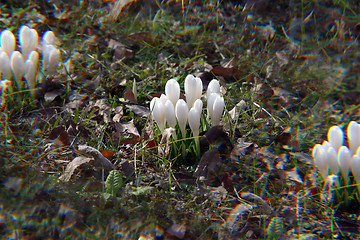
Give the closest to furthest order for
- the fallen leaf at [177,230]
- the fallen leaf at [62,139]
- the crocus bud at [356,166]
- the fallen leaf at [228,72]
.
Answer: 1. the fallen leaf at [177,230]
2. the crocus bud at [356,166]
3. the fallen leaf at [62,139]
4. the fallen leaf at [228,72]

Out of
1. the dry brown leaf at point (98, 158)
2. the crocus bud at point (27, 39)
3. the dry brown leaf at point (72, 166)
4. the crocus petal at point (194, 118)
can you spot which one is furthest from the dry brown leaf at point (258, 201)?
the crocus bud at point (27, 39)

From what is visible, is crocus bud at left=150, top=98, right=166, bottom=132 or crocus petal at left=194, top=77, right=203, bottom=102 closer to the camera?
crocus bud at left=150, top=98, right=166, bottom=132

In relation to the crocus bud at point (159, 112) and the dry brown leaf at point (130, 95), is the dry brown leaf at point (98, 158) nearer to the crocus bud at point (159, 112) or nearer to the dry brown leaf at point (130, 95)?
the crocus bud at point (159, 112)

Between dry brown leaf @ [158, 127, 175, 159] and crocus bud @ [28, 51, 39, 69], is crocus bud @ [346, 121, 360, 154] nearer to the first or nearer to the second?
dry brown leaf @ [158, 127, 175, 159]

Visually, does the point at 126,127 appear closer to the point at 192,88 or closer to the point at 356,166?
the point at 192,88

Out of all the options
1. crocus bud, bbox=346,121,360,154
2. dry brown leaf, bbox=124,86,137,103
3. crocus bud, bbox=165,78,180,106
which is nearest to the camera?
crocus bud, bbox=346,121,360,154

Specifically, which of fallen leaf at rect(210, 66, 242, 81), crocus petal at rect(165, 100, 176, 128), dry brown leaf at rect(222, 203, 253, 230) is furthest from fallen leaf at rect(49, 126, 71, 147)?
fallen leaf at rect(210, 66, 242, 81)

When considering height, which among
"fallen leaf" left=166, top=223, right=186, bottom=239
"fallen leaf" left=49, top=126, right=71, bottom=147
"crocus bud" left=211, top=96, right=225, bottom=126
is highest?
"crocus bud" left=211, top=96, right=225, bottom=126
